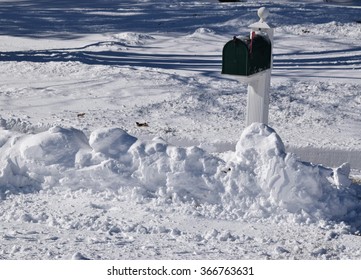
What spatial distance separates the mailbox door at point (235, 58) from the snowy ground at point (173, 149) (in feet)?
1.87

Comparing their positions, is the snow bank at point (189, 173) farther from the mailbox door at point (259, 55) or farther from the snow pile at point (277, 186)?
the mailbox door at point (259, 55)

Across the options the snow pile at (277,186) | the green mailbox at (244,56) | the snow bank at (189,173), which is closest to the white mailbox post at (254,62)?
the green mailbox at (244,56)

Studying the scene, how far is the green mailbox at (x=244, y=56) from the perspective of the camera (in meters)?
6.26

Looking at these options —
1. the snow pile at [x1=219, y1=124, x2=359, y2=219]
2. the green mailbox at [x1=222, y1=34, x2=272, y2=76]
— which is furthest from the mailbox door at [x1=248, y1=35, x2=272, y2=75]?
the snow pile at [x1=219, y1=124, x2=359, y2=219]

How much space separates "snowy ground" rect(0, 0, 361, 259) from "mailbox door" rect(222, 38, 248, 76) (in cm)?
57

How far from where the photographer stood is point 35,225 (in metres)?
5.61

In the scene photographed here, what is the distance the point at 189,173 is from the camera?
6.03 meters

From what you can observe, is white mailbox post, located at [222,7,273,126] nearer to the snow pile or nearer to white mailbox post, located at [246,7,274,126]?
white mailbox post, located at [246,7,274,126]

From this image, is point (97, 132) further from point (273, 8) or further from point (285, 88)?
point (273, 8)

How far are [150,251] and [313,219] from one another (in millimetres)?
1343

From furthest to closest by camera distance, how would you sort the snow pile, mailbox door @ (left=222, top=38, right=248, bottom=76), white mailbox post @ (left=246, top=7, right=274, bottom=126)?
white mailbox post @ (left=246, top=7, right=274, bottom=126) → mailbox door @ (left=222, top=38, right=248, bottom=76) → the snow pile

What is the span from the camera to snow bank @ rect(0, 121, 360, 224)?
5.84m

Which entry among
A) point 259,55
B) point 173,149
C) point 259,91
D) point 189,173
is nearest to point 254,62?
point 259,55

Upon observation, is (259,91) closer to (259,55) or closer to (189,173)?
(259,55)
